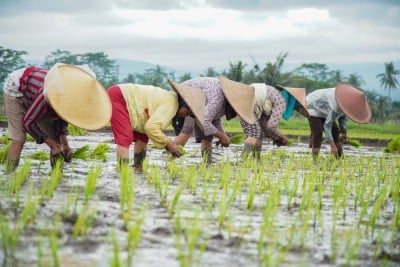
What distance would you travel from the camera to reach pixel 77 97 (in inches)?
158

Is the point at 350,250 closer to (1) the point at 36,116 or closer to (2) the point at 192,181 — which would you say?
(2) the point at 192,181

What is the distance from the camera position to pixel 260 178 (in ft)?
15.2

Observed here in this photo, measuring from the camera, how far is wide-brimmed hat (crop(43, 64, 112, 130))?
390cm

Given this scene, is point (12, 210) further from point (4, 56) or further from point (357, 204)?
point (4, 56)

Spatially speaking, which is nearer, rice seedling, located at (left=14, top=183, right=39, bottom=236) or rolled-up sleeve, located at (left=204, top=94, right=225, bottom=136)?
rice seedling, located at (left=14, top=183, right=39, bottom=236)

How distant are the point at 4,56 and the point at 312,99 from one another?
38.1 metres

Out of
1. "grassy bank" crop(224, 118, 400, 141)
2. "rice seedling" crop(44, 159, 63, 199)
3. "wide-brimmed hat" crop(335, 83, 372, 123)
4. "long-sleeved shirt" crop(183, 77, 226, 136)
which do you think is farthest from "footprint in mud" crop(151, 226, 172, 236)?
"grassy bank" crop(224, 118, 400, 141)

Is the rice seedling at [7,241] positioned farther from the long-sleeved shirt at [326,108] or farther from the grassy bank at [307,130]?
the grassy bank at [307,130]

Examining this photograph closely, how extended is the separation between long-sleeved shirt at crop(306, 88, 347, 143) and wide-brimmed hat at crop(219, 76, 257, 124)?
58.7 inches

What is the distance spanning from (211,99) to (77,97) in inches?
76.0

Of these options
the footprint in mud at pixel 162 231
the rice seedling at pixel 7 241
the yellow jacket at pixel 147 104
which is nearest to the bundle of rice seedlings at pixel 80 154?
the yellow jacket at pixel 147 104

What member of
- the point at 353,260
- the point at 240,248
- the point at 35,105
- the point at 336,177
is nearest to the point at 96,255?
the point at 240,248

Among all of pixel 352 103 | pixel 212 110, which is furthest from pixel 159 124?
pixel 352 103

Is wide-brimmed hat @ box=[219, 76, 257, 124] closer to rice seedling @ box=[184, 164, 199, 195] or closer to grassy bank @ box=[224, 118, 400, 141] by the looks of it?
rice seedling @ box=[184, 164, 199, 195]
